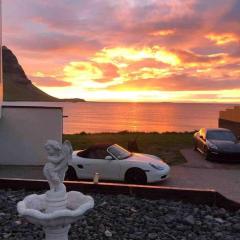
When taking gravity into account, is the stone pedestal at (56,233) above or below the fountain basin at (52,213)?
below

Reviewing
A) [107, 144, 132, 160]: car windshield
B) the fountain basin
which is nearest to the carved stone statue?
the fountain basin

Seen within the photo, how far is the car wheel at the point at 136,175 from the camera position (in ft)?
44.0

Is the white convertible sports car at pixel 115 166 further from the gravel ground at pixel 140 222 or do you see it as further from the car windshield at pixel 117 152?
the gravel ground at pixel 140 222

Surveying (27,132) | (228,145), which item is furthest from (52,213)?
(228,145)

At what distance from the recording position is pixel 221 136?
65.9 ft

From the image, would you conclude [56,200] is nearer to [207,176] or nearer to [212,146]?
[207,176]

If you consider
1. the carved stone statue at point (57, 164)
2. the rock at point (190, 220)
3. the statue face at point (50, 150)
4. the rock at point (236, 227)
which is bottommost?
the rock at point (236, 227)

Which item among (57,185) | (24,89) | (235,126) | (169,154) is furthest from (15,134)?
(24,89)

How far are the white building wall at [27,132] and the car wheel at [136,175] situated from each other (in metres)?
4.78

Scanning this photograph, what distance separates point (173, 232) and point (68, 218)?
379 cm

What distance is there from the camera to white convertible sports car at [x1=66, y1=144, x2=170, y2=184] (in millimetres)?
13406

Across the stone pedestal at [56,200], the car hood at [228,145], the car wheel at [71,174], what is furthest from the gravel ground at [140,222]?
the car hood at [228,145]

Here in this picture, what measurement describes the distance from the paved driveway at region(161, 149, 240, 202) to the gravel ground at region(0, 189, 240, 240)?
2436 millimetres

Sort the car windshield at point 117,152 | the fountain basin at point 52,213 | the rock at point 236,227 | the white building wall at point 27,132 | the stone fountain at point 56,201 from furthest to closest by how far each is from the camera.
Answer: the white building wall at point 27,132 → the car windshield at point 117,152 → the rock at point 236,227 → the stone fountain at point 56,201 → the fountain basin at point 52,213
